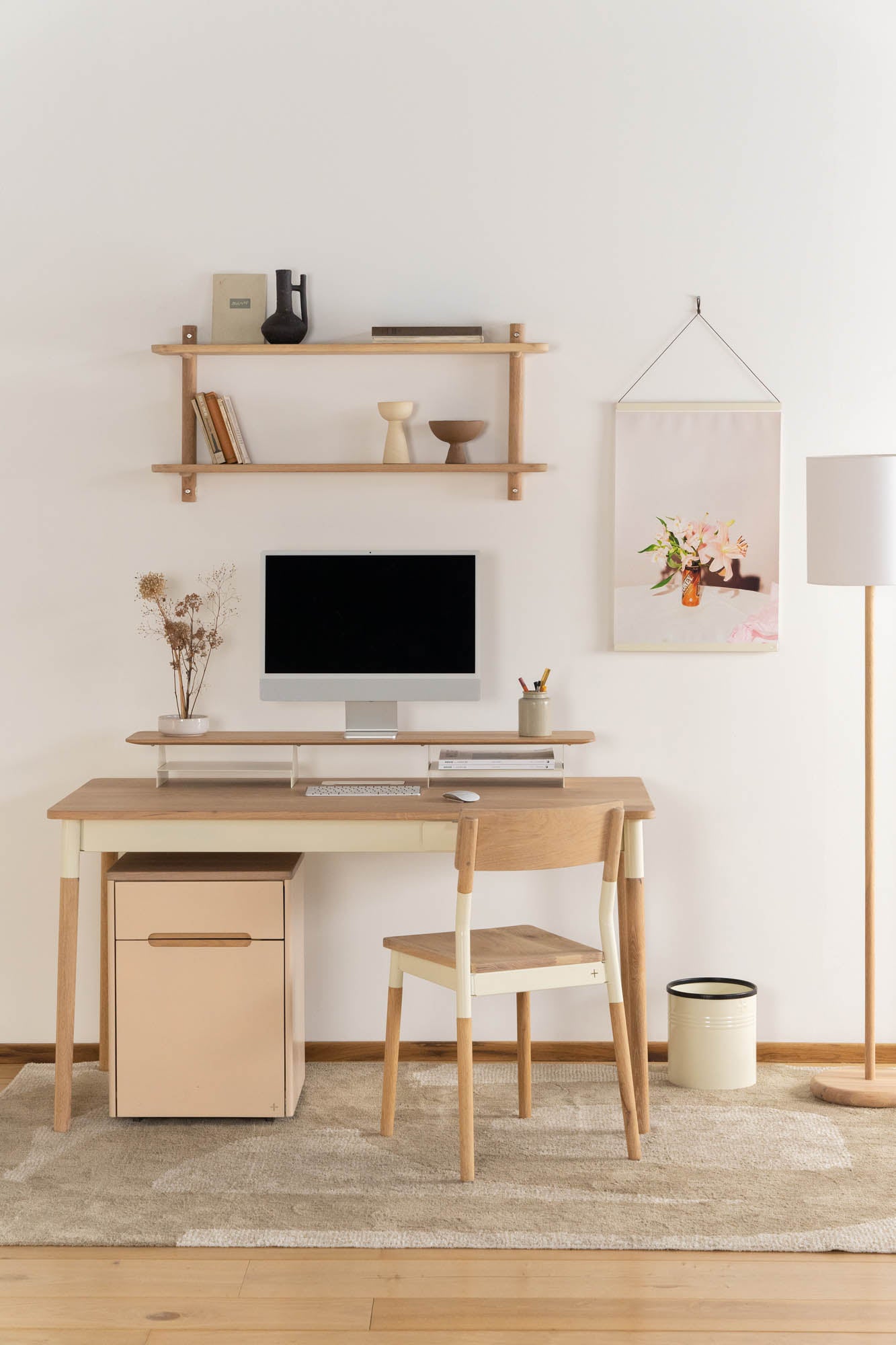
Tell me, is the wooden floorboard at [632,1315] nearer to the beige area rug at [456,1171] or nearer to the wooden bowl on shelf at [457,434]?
the beige area rug at [456,1171]

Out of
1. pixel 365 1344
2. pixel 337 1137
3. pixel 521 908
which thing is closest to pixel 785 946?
pixel 521 908

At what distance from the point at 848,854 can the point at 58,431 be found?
90.8 inches

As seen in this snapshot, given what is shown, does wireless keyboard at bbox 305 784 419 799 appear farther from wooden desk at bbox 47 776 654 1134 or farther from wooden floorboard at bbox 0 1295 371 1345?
wooden floorboard at bbox 0 1295 371 1345

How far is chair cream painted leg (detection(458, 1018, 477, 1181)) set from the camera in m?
2.64

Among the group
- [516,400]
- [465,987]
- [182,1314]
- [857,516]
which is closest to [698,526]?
[857,516]

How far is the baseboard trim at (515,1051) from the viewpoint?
3404 mm

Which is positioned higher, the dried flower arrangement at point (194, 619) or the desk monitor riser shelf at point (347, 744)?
the dried flower arrangement at point (194, 619)

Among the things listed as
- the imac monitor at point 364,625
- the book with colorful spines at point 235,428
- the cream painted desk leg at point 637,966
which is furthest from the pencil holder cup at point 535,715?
the book with colorful spines at point 235,428

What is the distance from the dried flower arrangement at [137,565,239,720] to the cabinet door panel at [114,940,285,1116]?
681 mm

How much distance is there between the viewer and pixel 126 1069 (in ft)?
9.68

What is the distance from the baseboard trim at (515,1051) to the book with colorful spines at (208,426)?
153cm

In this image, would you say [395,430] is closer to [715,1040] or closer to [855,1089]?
[715,1040]

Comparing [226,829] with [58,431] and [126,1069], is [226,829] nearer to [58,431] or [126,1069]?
[126,1069]

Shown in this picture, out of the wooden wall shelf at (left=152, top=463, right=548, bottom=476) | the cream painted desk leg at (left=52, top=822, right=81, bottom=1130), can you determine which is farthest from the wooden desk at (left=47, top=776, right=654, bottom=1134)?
the wooden wall shelf at (left=152, top=463, right=548, bottom=476)
